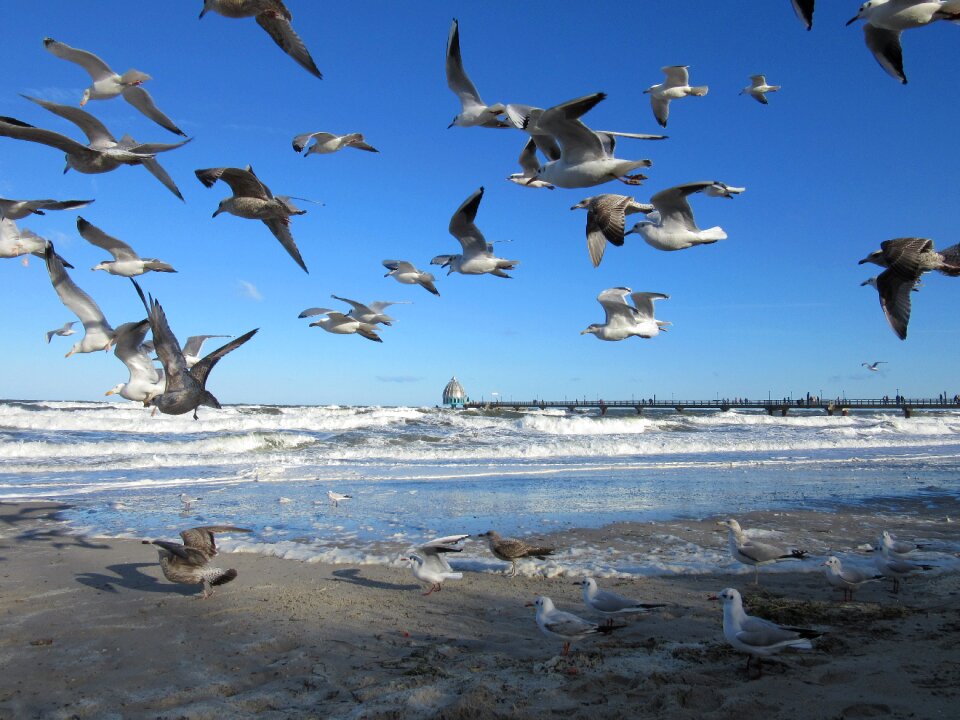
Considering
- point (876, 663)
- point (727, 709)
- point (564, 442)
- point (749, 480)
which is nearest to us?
point (727, 709)

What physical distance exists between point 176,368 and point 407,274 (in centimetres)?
265

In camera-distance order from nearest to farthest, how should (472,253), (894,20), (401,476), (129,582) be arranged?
(894,20)
(129,582)
(472,253)
(401,476)

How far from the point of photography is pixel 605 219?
6.01 m

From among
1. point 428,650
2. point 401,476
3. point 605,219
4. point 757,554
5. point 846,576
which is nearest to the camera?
point 428,650

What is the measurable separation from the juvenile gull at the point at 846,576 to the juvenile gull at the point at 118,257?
6745 millimetres

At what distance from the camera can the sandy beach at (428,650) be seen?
395 centimetres

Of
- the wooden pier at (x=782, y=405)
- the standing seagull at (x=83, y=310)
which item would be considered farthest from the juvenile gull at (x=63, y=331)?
the wooden pier at (x=782, y=405)

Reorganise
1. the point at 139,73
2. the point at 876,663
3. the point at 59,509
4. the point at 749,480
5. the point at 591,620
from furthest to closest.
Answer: the point at 749,480 → the point at 59,509 → the point at 139,73 → the point at 591,620 → the point at 876,663

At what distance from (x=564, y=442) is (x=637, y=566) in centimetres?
1872

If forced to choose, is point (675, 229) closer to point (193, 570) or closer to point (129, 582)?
point (193, 570)

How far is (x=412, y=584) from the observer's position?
22.9ft

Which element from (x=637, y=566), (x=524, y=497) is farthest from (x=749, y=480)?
(x=637, y=566)

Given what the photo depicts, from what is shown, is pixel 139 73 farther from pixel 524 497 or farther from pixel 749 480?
pixel 749 480

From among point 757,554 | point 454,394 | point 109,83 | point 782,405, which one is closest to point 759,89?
point 757,554
